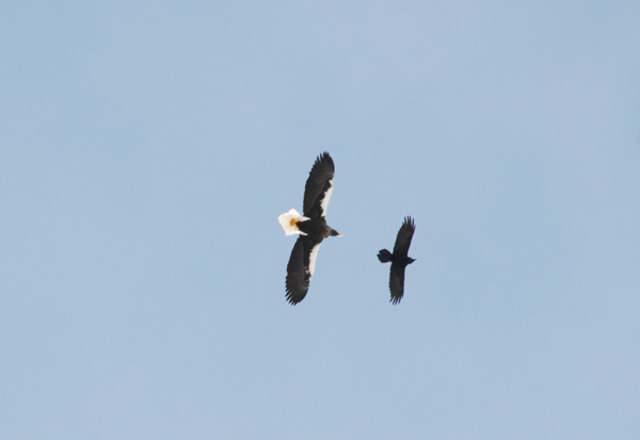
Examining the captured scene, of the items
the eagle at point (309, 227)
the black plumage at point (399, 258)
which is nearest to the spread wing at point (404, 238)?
the black plumage at point (399, 258)

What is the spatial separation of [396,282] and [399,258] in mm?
863

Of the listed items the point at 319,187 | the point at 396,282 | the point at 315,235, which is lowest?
the point at 396,282

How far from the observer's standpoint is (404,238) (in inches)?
1146

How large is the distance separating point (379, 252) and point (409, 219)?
1.39 metres

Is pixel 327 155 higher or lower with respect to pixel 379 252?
higher

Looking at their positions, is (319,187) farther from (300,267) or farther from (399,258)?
(399,258)

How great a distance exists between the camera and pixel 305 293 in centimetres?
2936

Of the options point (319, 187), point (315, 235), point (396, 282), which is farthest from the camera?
point (396, 282)

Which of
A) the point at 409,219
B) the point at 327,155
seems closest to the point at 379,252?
the point at 409,219

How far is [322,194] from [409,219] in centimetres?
293

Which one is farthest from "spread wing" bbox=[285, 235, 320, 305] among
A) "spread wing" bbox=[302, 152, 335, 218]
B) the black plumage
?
the black plumage

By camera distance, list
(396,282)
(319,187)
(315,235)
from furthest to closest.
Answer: (396,282)
(315,235)
(319,187)

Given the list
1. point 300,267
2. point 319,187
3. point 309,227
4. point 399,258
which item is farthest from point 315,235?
point 399,258

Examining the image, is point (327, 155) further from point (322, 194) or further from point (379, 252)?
point (379, 252)
